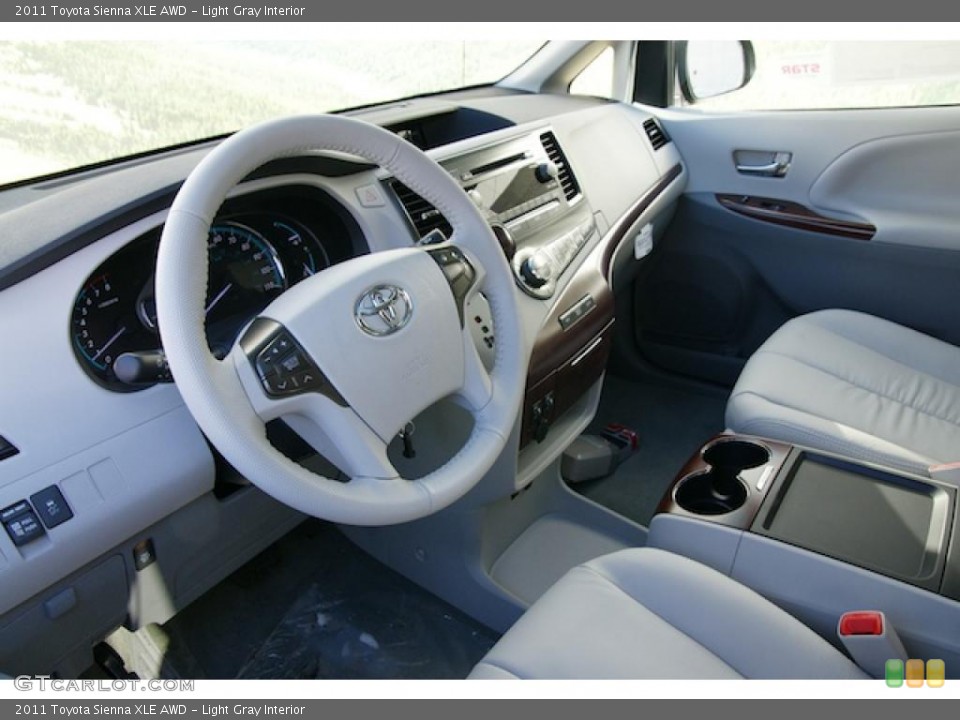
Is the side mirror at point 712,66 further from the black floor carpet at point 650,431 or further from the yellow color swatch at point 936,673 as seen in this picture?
the yellow color swatch at point 936,673

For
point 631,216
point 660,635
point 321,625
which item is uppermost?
point 631,216

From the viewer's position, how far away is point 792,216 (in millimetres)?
2107

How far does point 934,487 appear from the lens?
1248 mm

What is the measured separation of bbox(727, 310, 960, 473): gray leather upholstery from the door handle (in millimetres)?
506

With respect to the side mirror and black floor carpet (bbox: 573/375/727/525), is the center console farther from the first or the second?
the side mirror

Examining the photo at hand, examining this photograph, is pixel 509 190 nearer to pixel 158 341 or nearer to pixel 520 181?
pixel 520 181

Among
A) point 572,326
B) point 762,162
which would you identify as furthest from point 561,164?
point 762,162

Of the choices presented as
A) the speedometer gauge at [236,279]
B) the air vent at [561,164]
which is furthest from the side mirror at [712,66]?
the speedometer gauge at [236,279]

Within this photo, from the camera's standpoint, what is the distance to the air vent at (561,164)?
180cm

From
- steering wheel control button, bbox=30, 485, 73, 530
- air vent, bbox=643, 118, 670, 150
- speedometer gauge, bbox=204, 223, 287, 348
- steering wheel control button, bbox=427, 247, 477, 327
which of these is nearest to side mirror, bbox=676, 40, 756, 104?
air vent, bbox=643, 118, 670, 150

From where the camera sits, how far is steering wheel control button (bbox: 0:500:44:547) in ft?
3.14

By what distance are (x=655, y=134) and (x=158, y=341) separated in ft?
5.02

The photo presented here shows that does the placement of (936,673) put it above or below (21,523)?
below

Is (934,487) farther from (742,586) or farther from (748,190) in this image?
(748,190)
